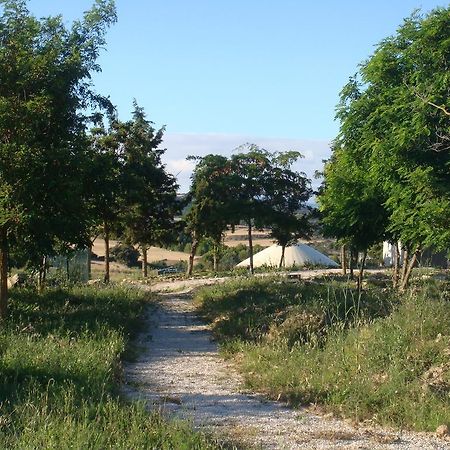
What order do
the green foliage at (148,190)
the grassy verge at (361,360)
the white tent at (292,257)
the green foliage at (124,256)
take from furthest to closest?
the green foliage at (124,256) → the white tent at (292,257) → the green foliage at (148,190) → the grassy verge at (361,360)

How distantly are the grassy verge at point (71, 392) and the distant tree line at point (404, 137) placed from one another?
251 inches

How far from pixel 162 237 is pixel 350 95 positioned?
18.5 metres

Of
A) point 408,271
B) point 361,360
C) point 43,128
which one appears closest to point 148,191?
point 408,271

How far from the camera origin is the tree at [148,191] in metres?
31.1

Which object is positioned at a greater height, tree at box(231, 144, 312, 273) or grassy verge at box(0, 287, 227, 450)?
tree at box(231, 144, 312, 273)

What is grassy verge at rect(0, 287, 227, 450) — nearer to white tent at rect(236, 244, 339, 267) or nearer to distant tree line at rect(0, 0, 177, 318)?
distant tree line at rect(0, 0, 177, 318)

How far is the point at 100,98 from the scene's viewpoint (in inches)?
632

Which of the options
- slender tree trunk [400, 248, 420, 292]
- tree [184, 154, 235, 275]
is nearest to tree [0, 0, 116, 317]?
slender tree trunk [400, 248, 420, 292]

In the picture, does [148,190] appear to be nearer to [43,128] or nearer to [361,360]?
[43,128]

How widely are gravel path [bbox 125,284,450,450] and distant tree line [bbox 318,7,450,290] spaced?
16.5 feet

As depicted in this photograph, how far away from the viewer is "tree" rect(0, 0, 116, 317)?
46.0 feet

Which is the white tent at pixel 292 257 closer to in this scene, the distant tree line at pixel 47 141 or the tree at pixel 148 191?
the tree at pixel 148 191

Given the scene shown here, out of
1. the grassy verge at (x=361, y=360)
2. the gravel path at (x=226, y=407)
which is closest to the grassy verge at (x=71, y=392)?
the gravel path at (x=226, y=407)

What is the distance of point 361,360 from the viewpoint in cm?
977
